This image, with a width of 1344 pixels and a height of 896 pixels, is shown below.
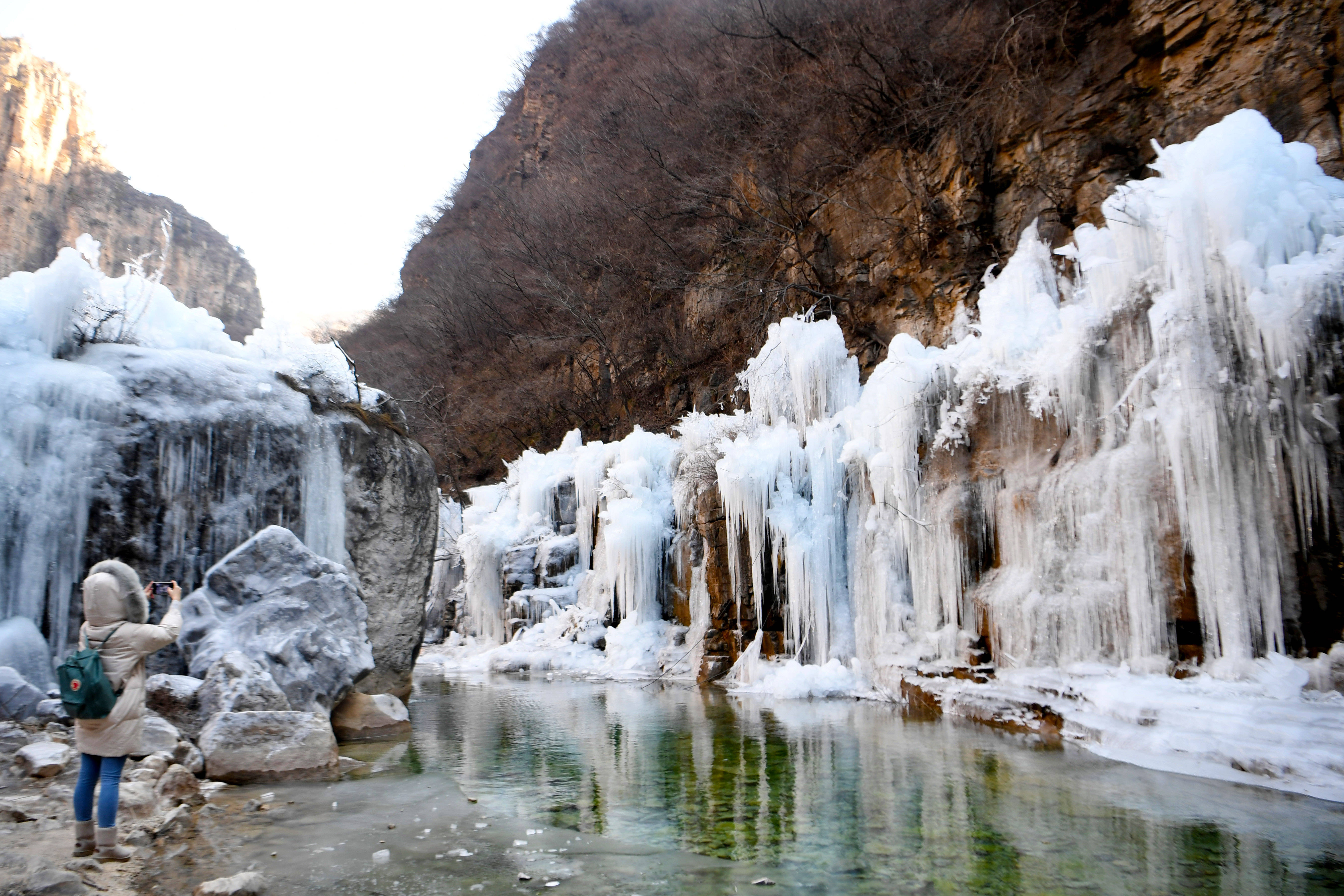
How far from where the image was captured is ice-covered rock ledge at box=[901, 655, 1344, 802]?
4484mm

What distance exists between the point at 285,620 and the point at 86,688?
356cm

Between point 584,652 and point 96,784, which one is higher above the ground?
point 96,784

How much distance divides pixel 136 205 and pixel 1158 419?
4272 centimetres

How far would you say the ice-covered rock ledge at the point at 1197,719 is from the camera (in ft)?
14.7

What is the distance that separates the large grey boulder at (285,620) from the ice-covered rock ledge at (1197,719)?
5.61 m

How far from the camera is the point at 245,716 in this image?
17.1 feet

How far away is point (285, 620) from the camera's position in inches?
253

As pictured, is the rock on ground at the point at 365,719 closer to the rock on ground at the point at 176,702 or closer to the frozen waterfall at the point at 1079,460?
the rock on ground at the point at 176,702

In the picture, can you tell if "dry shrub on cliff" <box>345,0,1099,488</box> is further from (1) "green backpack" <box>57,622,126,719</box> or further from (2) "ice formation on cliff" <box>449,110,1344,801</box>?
(1) "green backpack" <box>57,622,126,719</box>

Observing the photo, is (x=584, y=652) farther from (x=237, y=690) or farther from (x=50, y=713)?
(x=50, y=713)

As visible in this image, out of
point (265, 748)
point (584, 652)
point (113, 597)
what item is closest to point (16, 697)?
point (265, 748)

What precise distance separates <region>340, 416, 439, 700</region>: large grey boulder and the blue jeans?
507 centimetres

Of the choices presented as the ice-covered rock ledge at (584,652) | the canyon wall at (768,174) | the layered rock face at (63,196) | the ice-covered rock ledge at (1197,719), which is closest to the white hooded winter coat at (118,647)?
the ice-covered rock ledge at (1197,719)

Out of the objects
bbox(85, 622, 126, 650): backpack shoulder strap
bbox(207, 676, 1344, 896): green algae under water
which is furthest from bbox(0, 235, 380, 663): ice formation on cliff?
bbox(85, 622, 126, 650): backpack shoulder strap
